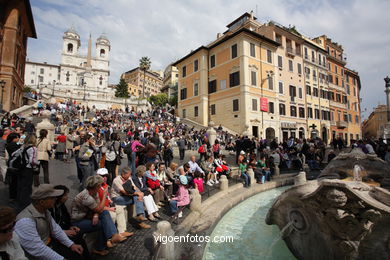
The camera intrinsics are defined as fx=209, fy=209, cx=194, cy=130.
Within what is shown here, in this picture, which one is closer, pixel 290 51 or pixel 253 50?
pixel 253 50

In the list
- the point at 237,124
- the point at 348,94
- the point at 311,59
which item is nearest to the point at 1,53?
the point at 237,124

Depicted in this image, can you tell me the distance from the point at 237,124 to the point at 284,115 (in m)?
7.51

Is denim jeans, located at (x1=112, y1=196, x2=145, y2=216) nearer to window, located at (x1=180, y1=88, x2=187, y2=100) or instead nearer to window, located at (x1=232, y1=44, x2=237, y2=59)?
window, located at (x1=232, y1=44, x2=237, y2=59)

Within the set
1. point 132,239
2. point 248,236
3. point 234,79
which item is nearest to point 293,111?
point 234,79

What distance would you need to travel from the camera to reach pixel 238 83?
25.0 meters

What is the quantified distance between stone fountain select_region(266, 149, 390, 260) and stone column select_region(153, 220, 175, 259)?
8.29 feet

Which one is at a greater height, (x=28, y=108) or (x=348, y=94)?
(x=348, y=94)

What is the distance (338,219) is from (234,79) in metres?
23.5

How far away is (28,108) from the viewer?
19703mm

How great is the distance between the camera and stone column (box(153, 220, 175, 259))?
133 inches

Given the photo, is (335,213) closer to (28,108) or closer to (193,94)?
(28,108)

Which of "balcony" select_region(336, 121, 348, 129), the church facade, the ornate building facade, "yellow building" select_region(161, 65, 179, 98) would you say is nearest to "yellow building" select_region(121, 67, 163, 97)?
the church facade

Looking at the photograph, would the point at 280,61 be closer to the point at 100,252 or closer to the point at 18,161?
the point at 18,161

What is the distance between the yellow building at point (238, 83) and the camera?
80.2 ft
